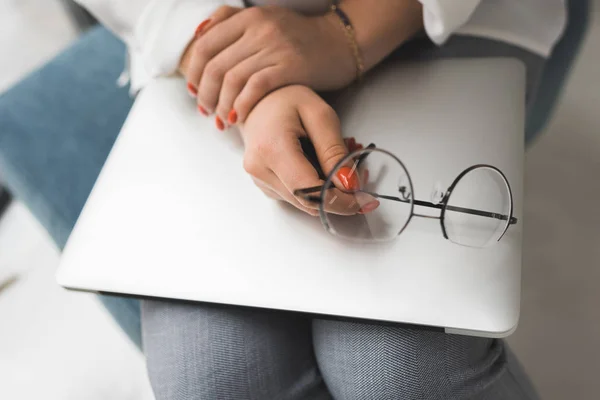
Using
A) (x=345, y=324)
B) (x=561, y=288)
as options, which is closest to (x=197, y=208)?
(x=345, y=324)

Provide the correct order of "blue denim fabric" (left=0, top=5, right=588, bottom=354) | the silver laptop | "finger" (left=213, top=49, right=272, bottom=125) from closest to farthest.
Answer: the silver laptop, "finger" (left=213, top=49, right=272, bottom=125), "blue denim fabric" (left=0, top=5, right=588, bottom=354)

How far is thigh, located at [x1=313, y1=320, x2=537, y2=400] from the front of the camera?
0.49 metres

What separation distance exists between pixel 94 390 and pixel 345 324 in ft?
1.97

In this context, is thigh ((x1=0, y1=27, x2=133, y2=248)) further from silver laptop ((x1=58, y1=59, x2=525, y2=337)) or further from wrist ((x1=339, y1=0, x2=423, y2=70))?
wrist ((x1=339, y1=0, x2=423, y2=70))

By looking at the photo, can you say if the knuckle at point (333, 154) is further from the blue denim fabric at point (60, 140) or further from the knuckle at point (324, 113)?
the blue denim fabric at point (60, 140)

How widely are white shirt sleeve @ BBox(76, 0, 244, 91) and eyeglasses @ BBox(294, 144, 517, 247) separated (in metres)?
0.26

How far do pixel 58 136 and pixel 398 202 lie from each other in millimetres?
463

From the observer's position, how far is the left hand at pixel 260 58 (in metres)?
0.52

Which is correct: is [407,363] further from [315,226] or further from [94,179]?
[94,179]

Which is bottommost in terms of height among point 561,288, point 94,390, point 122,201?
point 561,288

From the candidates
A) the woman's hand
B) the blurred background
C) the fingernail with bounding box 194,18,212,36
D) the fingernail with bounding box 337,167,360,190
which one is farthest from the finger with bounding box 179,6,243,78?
the blurred background

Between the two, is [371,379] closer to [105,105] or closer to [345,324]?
[345,324]

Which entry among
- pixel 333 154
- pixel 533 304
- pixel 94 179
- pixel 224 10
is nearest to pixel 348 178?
pixel 333 154

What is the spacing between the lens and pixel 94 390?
35.7 inches
